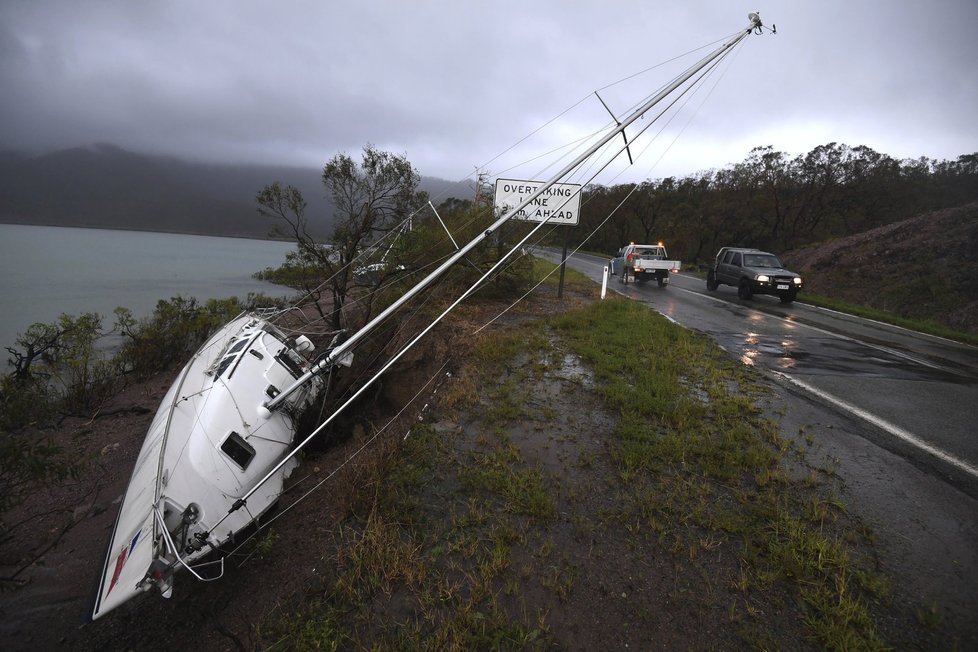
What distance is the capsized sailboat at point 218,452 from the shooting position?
11.0ft

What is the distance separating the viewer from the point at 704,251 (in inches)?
1550

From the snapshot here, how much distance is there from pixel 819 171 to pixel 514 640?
4005cm

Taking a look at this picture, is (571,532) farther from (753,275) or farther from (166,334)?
(753,275)

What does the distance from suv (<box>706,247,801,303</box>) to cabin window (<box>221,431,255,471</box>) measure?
16.3 meters

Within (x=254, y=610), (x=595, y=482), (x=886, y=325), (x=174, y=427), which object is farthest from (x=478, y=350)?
(x=886, y=325)

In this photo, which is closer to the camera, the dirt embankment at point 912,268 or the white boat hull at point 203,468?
the white boat hull at point 203,468

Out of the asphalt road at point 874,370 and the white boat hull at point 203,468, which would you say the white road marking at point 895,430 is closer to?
the asphalt road at point 874,370

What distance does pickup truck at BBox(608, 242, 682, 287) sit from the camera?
60.7 feet

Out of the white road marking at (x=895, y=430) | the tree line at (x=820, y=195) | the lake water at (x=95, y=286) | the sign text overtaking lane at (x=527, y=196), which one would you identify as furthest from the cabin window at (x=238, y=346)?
the tree line at (x=820, y=195)

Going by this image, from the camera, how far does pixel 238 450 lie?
4777 mm

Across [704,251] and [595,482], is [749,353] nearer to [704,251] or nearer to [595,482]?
[595,482]

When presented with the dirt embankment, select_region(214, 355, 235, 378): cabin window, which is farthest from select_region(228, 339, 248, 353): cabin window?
the dirt embankment

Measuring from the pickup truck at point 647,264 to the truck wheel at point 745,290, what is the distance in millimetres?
2901

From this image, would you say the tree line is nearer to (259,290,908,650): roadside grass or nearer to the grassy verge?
the grassy verge
